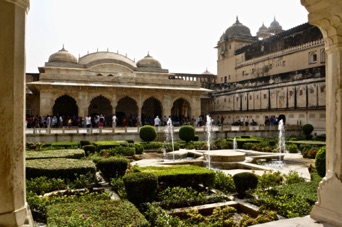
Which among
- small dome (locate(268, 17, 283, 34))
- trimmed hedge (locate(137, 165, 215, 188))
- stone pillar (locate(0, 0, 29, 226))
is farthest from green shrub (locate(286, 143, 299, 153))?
small dome (locate(268, 17, 283, 34))

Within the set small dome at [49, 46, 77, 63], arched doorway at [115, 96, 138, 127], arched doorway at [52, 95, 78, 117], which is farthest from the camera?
small dome at [49, 46, 77, 63]

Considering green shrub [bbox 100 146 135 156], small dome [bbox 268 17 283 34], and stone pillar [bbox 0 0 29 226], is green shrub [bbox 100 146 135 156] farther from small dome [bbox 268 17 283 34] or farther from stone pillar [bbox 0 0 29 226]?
small dome [bbox 268 17 283 34]

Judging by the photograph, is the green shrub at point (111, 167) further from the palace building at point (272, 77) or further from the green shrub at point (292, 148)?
the palace building at point (272, 77)

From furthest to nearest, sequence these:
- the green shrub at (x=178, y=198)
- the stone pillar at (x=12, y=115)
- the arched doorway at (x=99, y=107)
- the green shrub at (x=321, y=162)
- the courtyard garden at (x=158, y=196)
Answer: the arched doorway at (x=99, y=107) < the green shrub at (x=321, y=162) < the green shrub at (x=178, y=198) < the courtyard garden at (x=158, y=196) < the stone pillar at (x=12, y=115)

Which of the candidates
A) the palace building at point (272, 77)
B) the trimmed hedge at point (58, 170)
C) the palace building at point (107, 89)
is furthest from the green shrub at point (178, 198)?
the palace building at point (107, 89)

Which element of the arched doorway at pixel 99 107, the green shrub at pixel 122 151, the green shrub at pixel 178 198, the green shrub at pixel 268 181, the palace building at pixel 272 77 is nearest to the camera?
the green shrub at pixel 178 198

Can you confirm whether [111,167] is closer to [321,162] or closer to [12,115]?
[321,162]

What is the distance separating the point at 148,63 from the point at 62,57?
8586mm

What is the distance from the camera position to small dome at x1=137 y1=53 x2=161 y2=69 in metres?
32.7

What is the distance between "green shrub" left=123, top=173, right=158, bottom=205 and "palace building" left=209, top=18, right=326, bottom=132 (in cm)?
1890

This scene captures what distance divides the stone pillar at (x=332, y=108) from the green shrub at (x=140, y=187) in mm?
3238

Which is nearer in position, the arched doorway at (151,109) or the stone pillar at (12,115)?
the stone pillar at (12,115)

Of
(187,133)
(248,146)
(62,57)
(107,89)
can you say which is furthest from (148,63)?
(248,146)

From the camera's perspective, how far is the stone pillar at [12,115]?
7.02ft
